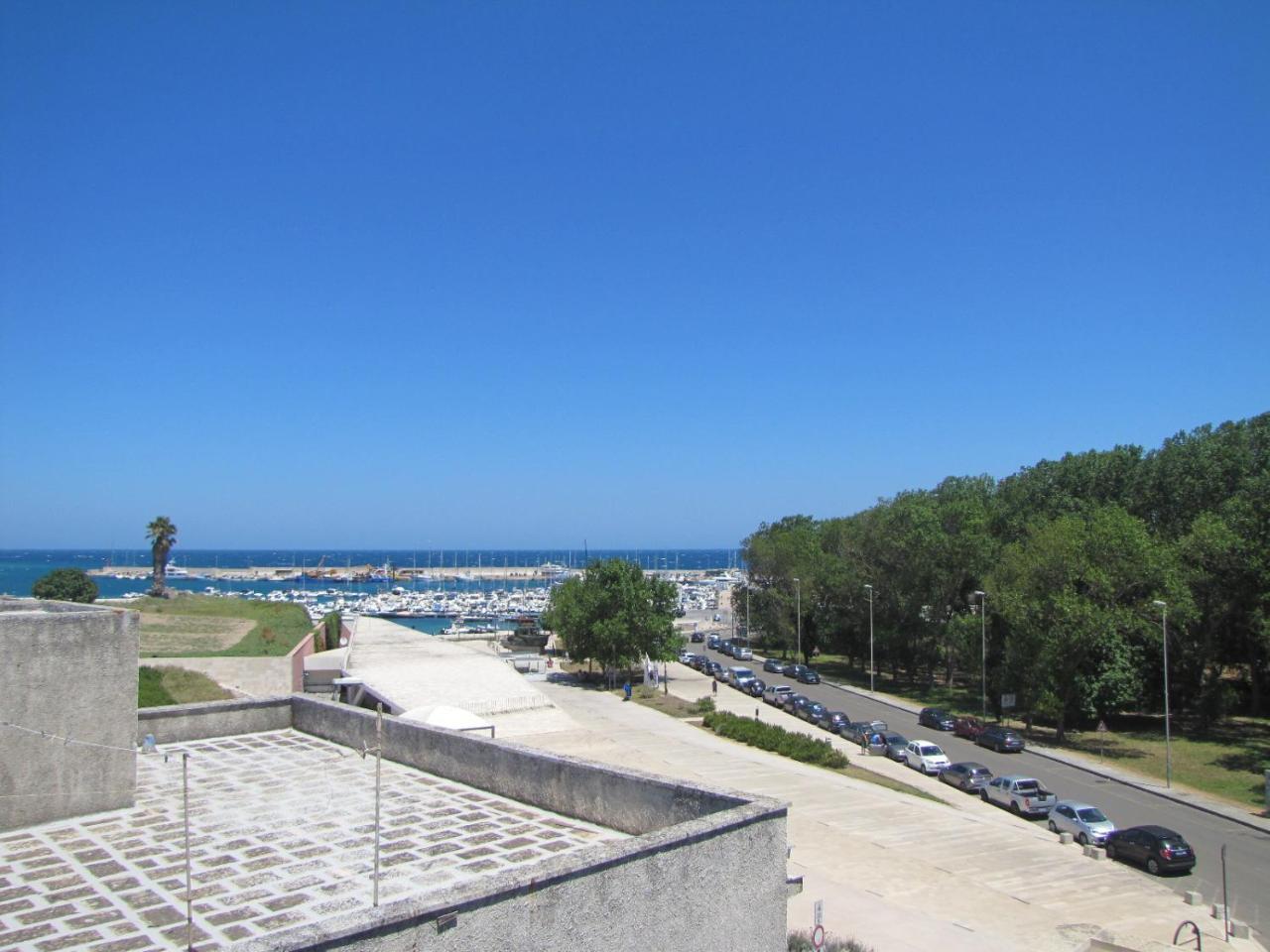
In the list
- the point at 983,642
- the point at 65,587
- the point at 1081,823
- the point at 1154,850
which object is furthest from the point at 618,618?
the point at 1154,850

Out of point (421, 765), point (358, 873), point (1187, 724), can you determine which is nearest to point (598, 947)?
point (358, 873)

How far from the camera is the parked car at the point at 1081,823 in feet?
82.5

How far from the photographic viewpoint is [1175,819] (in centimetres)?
2889

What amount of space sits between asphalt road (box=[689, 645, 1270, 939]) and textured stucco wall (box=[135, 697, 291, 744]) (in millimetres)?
18532

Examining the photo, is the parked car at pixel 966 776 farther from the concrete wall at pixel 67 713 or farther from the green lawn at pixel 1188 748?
the concrete wall at pixel 67 713

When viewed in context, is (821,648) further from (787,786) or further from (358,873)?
(358,873)

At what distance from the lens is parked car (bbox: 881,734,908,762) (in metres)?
37.0

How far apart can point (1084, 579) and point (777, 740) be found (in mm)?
16853

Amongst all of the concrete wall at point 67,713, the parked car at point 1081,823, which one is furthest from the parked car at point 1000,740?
the concrete wall at point 67,713

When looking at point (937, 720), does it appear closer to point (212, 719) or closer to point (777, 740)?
point (777, 740)

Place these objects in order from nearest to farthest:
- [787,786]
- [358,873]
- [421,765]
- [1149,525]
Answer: [358,873], [421,765], [787,786], [1149,525]

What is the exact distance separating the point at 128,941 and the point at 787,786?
980 inches

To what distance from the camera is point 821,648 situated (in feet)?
268

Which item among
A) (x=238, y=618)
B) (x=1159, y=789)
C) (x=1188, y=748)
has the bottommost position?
(x=1188, y=748)
